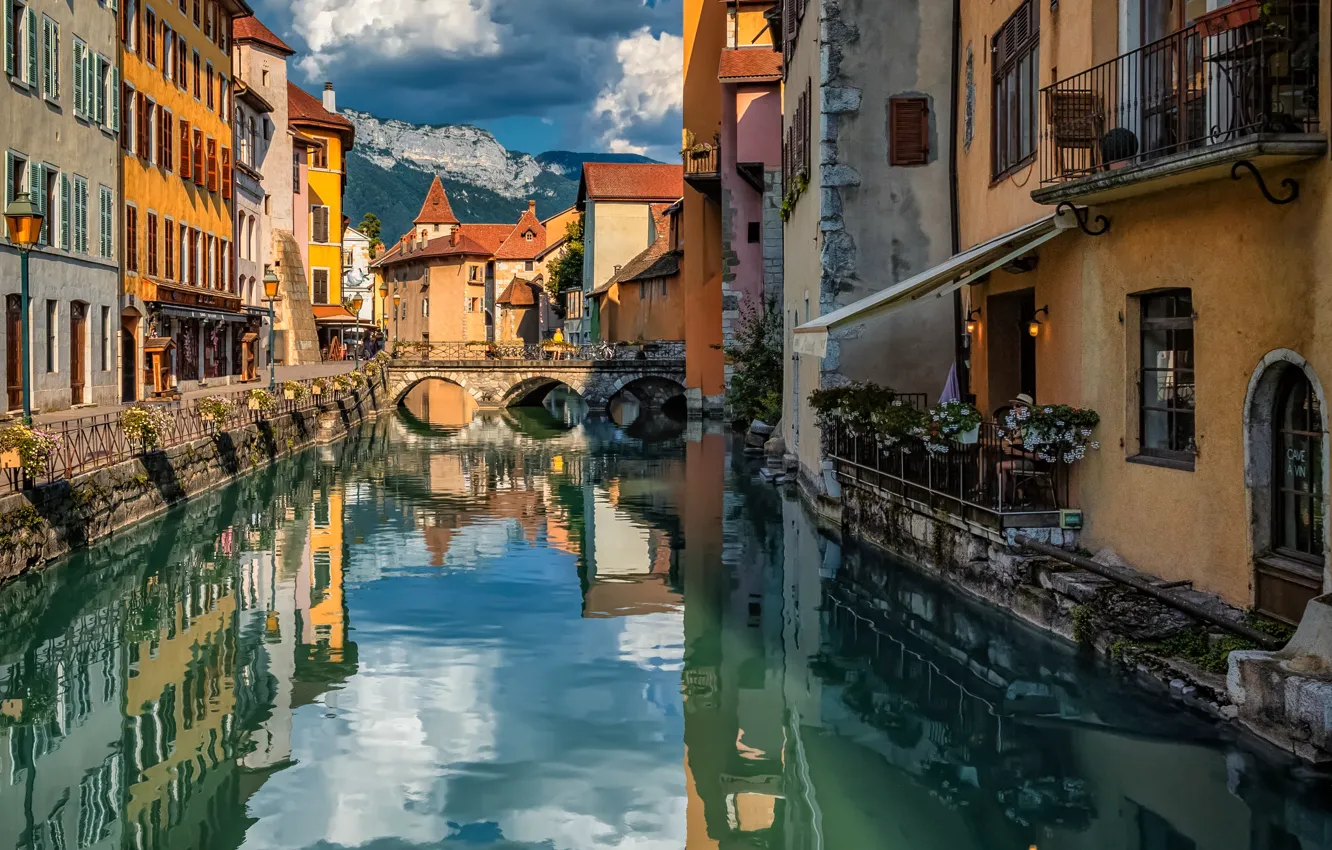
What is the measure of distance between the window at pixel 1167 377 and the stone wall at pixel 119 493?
10751mm

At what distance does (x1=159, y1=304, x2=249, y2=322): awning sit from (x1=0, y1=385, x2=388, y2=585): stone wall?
17.5 ft

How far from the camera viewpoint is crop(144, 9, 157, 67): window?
107 feet

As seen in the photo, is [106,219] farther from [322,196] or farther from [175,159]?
[322,196]

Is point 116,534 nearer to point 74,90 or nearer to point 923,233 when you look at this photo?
point 923,233

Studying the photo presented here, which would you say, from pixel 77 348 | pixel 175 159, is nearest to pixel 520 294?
pixel 175 159

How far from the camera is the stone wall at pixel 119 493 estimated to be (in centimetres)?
1441

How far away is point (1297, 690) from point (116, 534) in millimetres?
14595

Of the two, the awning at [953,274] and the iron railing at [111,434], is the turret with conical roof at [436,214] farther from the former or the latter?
the awning at [953,274]

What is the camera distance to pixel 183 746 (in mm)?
9070

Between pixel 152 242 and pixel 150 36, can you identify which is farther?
pixel 152 242

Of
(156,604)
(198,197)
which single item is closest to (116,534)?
(156,604)

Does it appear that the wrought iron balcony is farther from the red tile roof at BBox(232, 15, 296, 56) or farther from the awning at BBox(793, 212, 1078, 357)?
the red tile roof at BBox(232, 15, 296, 56)

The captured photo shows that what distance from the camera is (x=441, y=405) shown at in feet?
203

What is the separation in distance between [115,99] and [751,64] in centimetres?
1550
